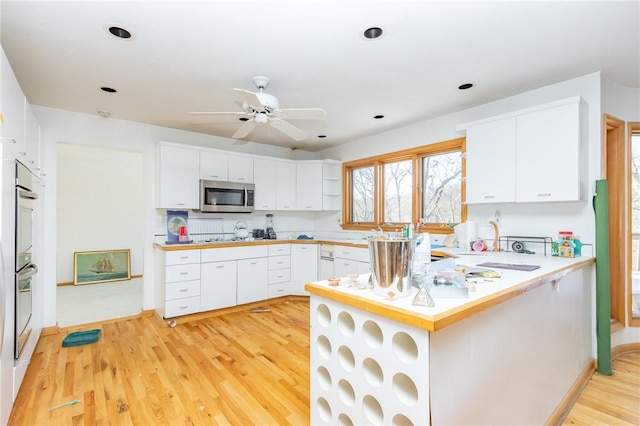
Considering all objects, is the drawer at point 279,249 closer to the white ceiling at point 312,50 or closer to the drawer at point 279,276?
the drawer at point 279,276

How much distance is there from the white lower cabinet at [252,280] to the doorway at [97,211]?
180 centimetres

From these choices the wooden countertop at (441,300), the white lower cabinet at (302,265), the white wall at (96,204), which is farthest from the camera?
the white wall at (96,204)

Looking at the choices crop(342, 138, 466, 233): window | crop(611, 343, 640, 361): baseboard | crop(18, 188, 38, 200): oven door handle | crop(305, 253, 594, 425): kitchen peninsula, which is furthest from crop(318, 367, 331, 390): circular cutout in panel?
crop(611, 343, 640, 361): baseboard

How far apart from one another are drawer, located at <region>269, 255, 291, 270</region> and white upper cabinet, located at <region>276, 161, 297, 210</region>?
815 mm

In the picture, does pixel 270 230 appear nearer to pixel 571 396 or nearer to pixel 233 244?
pixel 233 244

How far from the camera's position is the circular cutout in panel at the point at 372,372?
125 centimetres

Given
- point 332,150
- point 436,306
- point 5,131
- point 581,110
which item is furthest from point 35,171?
point 581,110

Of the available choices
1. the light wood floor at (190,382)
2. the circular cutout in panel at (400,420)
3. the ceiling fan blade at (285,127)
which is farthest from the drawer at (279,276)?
the circular cutout in panel at (400,420)

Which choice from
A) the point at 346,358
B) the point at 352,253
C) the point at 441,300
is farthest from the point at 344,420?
the point at 352,253

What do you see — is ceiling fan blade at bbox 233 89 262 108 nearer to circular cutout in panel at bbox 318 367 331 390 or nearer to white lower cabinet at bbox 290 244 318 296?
circular cutout in panel at bbox 318 367 331 390

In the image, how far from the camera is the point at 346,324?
55.4 inches

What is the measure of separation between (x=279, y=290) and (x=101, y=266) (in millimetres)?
3535

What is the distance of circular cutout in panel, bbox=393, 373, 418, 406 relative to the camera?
1123 millimetres

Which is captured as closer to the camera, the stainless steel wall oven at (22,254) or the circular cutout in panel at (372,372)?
the circular cutout in panel at (372,372)
